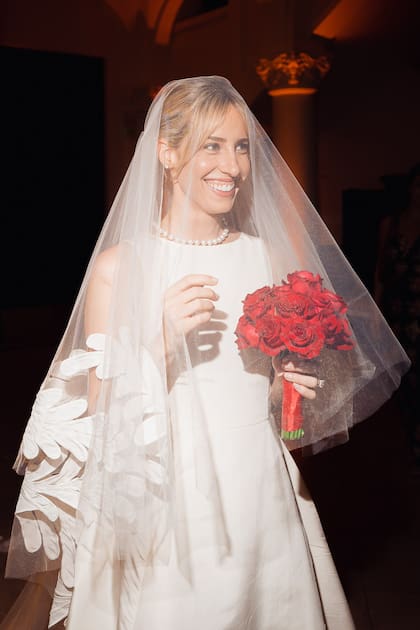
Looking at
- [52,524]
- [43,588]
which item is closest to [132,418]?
[52,524]

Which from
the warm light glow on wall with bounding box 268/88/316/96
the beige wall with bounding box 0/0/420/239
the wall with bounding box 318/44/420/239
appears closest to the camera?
the warm light glow on wall with bounding box 268/88/316/96

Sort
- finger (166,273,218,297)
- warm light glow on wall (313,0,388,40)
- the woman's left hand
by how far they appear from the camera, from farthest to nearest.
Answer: warm light glow on wall (313,0,388,40) → the woman's left hand → finger (166,273,218,297)

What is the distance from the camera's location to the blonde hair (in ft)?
5.76

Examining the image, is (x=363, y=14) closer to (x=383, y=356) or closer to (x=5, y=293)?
(x=5, y=293)

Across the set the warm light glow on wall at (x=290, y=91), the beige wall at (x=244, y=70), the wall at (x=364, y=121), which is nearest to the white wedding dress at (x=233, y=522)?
the warm light glow on wall at (x=290, y=91)

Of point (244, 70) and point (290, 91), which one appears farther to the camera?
point (244, 70)

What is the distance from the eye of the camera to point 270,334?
166 cm

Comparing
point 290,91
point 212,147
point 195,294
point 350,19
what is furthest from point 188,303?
point 350,19

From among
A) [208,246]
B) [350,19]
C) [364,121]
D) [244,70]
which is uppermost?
[350,19]

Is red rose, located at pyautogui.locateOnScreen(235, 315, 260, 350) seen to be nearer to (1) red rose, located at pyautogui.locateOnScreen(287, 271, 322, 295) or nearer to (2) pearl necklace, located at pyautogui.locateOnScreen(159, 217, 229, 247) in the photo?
(1) red rose, located at pyautogui.locateOnScreen(287, 271, 322, 295)

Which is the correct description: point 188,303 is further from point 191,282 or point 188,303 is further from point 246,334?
point 246,334

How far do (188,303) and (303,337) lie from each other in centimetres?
26

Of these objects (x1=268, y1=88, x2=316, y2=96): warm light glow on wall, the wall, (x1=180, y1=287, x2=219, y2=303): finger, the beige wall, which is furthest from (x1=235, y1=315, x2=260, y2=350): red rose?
the wall

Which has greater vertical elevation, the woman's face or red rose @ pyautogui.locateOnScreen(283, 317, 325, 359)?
the woman's face
